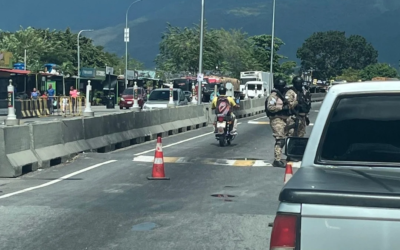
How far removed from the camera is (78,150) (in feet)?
57.1

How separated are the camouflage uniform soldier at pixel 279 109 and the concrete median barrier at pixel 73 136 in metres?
4.72

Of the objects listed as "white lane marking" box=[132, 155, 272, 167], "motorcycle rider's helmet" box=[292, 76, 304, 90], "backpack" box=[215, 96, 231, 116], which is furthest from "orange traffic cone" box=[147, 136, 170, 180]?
"backpack" box=[215, 96, 231, 116]

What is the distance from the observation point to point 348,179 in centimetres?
417

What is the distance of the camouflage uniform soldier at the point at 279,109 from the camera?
15.2 metres

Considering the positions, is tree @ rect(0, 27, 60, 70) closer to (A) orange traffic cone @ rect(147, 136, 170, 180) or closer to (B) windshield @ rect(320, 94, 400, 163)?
(A) orange traffic cone @ rect(147, 136, 170, 180)

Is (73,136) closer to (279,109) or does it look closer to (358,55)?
(279,109)

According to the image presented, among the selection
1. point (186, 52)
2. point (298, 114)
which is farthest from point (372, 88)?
point (186, 52)

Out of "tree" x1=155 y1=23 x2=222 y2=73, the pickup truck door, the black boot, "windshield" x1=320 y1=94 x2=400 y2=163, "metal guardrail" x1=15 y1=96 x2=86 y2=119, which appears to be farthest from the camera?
"tree" x1=155 y1=23 x2=222 y2=73

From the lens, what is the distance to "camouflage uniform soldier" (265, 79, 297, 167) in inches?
600

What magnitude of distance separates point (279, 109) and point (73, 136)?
5.13 meters

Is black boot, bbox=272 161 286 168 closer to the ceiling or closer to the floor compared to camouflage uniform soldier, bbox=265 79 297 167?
closer to the floor

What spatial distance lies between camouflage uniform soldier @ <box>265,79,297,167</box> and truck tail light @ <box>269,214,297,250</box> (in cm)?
1146

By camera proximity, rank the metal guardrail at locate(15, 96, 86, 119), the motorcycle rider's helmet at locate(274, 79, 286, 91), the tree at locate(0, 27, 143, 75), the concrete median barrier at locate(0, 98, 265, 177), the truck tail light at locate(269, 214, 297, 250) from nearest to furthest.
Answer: the truck tail light at locate(269, 214, 297, 250)
the concrete median barrier at locate(0, 98, 265, 177)
the motorcycle rider's helmet at locate(274, 79, 286, 91)
the metal guardrail at locate(15, 96, 86, 119)
the tree at locate(0, 27, 143, 75)

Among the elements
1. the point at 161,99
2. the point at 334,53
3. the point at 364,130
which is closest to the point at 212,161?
the point at 364,130
